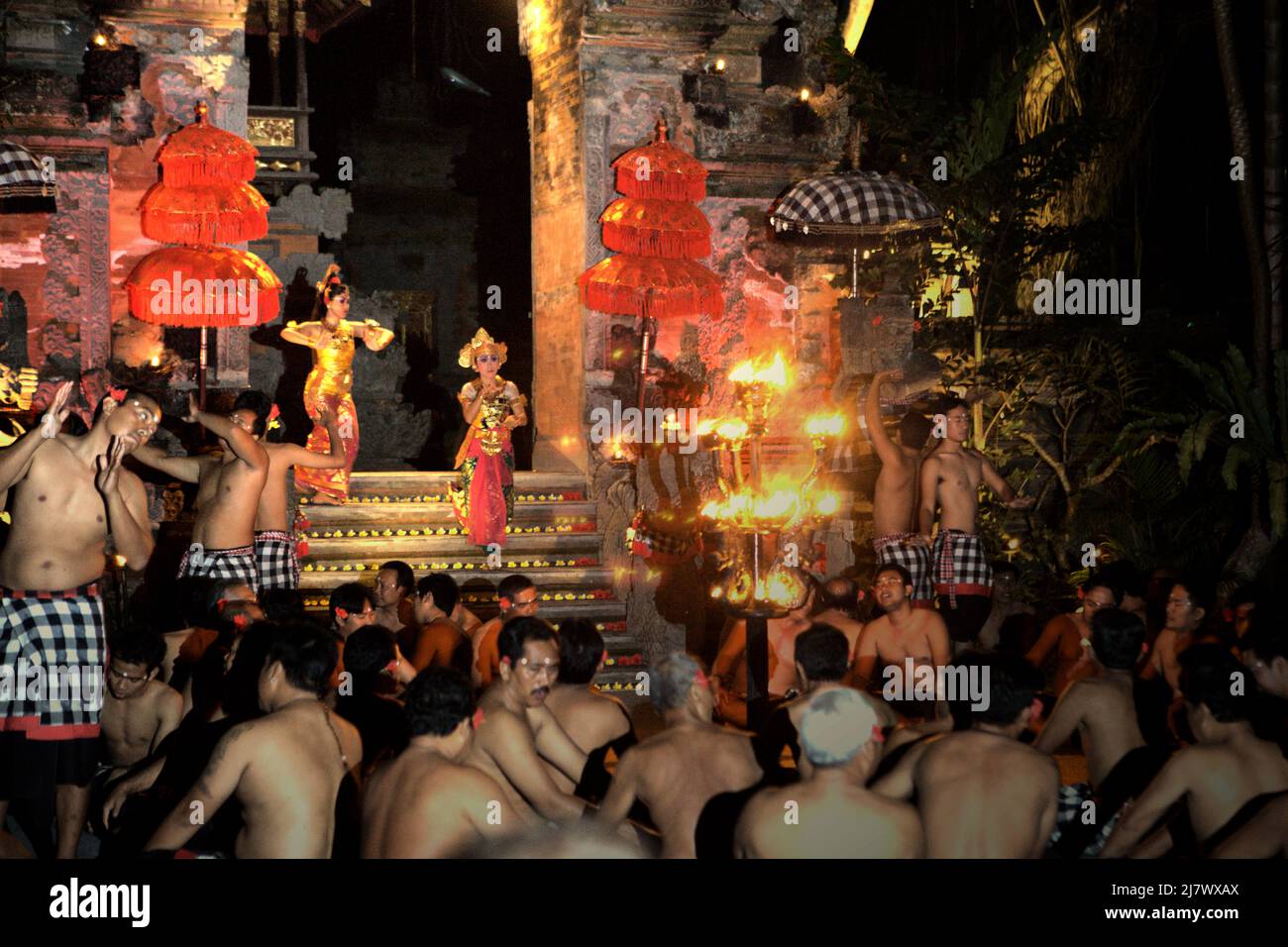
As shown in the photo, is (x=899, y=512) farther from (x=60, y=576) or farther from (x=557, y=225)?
(x=60, y=576)

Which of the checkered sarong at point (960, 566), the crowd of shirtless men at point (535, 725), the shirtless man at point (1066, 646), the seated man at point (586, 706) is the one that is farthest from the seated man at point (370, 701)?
the checkered sarong at point (960, 566)

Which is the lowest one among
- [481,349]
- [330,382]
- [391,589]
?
[391,589]

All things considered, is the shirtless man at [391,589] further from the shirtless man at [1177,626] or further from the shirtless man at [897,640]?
the shirtless man at [1177,626]

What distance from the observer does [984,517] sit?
11.9 metres

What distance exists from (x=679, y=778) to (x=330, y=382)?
746 cm

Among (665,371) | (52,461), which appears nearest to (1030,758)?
(52,461)

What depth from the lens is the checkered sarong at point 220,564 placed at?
348 inches

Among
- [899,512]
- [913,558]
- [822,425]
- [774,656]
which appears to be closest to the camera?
[774,656]

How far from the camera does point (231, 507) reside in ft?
29.4

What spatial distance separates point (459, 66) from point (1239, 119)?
1009 cm

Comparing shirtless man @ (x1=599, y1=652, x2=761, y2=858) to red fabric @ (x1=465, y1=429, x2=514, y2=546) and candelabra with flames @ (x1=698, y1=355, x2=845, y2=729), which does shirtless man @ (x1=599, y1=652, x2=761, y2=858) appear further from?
red fabric @ (x1=465, y1=429, x2=514, y2=546)

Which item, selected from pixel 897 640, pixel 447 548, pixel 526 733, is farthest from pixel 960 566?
pixel 526 733

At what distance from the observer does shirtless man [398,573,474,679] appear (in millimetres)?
8102
